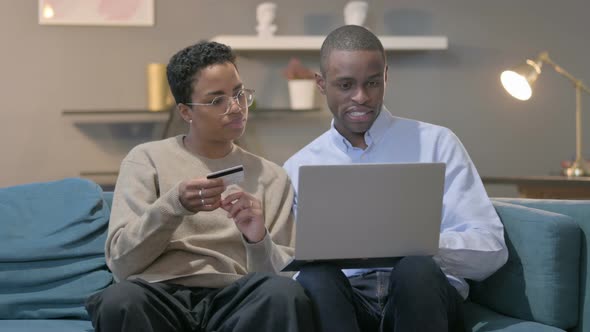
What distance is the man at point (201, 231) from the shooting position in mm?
1776

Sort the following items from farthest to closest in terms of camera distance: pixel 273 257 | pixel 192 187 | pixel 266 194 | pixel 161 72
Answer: pixel 161 72, pixel 266 194, pixel 273 257, pixel 192 187

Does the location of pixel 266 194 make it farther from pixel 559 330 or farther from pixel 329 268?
pixel 559 330

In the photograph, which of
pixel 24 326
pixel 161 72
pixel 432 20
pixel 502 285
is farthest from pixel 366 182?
pixel 432 20

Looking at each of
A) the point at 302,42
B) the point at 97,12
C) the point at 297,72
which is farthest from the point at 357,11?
the point at 97,12

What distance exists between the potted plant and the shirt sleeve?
2235 mm

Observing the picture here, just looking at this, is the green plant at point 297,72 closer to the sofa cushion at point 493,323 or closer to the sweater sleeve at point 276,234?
the sweater sleeve at point 276,234

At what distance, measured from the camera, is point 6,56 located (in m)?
4.27

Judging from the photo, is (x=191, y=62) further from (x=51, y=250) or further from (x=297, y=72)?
(x=297, y=72)

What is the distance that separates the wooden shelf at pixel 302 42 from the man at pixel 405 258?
1992mm

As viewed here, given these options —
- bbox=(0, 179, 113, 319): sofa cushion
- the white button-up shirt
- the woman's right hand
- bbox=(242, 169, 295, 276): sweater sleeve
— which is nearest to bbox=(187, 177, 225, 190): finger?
the woman's right hand

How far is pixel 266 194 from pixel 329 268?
1.29ft

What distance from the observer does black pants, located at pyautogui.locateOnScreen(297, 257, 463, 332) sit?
67.8 inches

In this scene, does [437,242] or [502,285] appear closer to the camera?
[437,242]

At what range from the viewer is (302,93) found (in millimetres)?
4348
